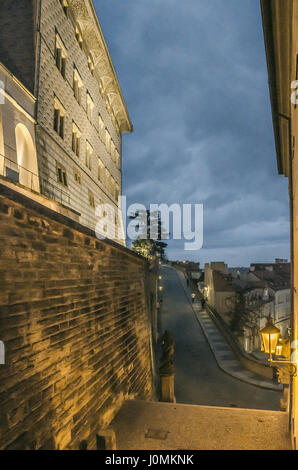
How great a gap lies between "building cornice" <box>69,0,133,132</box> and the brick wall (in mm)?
15657

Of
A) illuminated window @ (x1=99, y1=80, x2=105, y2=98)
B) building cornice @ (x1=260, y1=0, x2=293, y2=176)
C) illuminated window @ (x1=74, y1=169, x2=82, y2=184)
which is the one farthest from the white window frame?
building cornice @ (x1=260, y1=0, x2=293, y2=176)

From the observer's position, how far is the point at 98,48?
2016 centimetres

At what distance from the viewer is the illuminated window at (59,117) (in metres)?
14.8

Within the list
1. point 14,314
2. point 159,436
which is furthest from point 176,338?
point 14,314

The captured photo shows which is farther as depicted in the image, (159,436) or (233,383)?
(233,383)

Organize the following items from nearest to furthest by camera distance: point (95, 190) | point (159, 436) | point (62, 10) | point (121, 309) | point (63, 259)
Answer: point (63, 259), point (159, 436), point (121, 309), point (62, 10), point (95, 190)

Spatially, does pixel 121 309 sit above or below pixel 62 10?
below

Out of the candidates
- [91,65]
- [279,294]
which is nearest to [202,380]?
[91,65]

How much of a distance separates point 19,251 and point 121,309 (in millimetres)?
6275

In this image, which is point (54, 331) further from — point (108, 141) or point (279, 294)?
point (279, 294)

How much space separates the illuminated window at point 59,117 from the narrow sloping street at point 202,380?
14761mm

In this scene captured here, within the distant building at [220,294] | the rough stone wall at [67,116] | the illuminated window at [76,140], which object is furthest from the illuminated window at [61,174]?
the distant building at [220,294]

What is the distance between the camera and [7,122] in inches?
429

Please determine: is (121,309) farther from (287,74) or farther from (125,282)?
(287,74)
